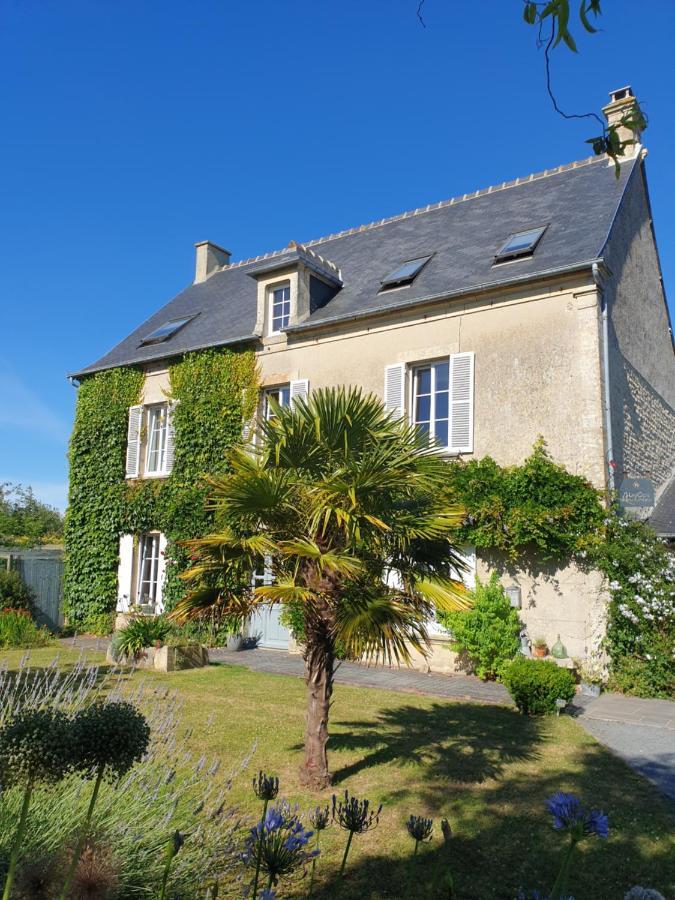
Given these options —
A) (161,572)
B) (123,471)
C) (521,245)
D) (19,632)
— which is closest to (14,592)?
(19,632)

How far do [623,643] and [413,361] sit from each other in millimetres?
5947

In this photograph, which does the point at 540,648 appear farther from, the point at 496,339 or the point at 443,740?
the point at 496,339

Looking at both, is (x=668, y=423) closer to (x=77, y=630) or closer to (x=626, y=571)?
(x=626, y=571)

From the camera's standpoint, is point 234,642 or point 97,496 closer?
point 234,642

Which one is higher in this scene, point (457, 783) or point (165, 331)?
point (165, 331)

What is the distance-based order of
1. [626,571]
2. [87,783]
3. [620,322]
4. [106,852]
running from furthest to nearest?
[620,322]
[626,571]
[87,783]
[106,852]

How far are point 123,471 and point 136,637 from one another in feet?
20.9

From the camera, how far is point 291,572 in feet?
19.7

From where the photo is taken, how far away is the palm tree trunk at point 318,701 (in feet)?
18.0

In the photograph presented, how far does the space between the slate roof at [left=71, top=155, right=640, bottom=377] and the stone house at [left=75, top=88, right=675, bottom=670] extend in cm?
5

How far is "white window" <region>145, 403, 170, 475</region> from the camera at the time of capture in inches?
644

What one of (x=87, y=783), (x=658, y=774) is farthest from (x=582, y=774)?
(x=87, y=783)

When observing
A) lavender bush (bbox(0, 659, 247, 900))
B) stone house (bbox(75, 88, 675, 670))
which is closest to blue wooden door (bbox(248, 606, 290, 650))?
stone house (bbox(75, 88, 675, 670))

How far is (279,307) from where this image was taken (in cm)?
1491
